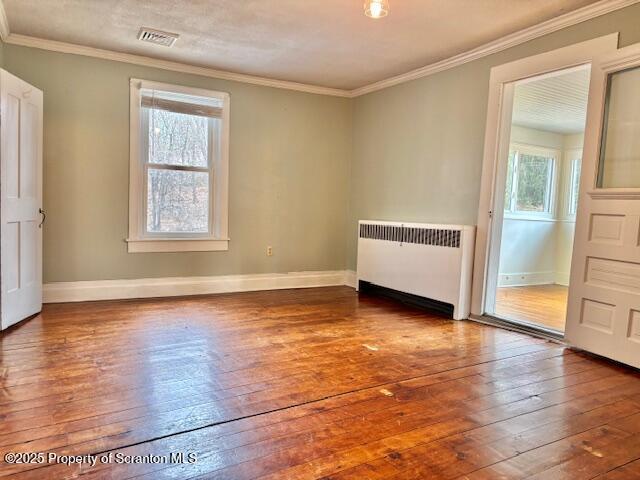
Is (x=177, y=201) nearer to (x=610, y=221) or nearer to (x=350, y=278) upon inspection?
(x=350, y=278)

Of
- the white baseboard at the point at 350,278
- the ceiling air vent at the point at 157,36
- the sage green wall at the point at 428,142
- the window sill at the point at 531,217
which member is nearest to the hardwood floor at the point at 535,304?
the window sill at the point at 531,217

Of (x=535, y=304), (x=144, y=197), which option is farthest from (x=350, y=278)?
(x=144, y=197)

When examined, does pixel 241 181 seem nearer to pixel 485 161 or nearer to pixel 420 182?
pixel 420 182

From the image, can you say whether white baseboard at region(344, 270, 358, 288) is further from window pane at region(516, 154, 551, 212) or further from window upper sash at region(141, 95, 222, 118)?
window pane at region(516, 154, 551, 212)

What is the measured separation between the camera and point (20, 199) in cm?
344

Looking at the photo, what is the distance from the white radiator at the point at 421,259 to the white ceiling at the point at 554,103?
154 cm

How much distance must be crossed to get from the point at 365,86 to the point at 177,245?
2873 millimetres

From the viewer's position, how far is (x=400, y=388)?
2.38 m

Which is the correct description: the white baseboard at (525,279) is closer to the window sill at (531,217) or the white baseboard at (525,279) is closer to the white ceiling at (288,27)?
the window sill at (531,217)

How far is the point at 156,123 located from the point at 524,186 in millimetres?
5078

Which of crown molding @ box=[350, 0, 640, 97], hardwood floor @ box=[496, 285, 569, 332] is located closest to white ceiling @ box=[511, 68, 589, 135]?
crown molding @ box=[350, 0, 640, 97]

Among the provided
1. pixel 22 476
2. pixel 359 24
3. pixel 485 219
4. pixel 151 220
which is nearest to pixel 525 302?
pixel 485 219

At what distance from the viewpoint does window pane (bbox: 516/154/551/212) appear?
637 centimetres

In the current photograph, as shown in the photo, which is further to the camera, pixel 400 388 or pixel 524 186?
pixel 524 186
